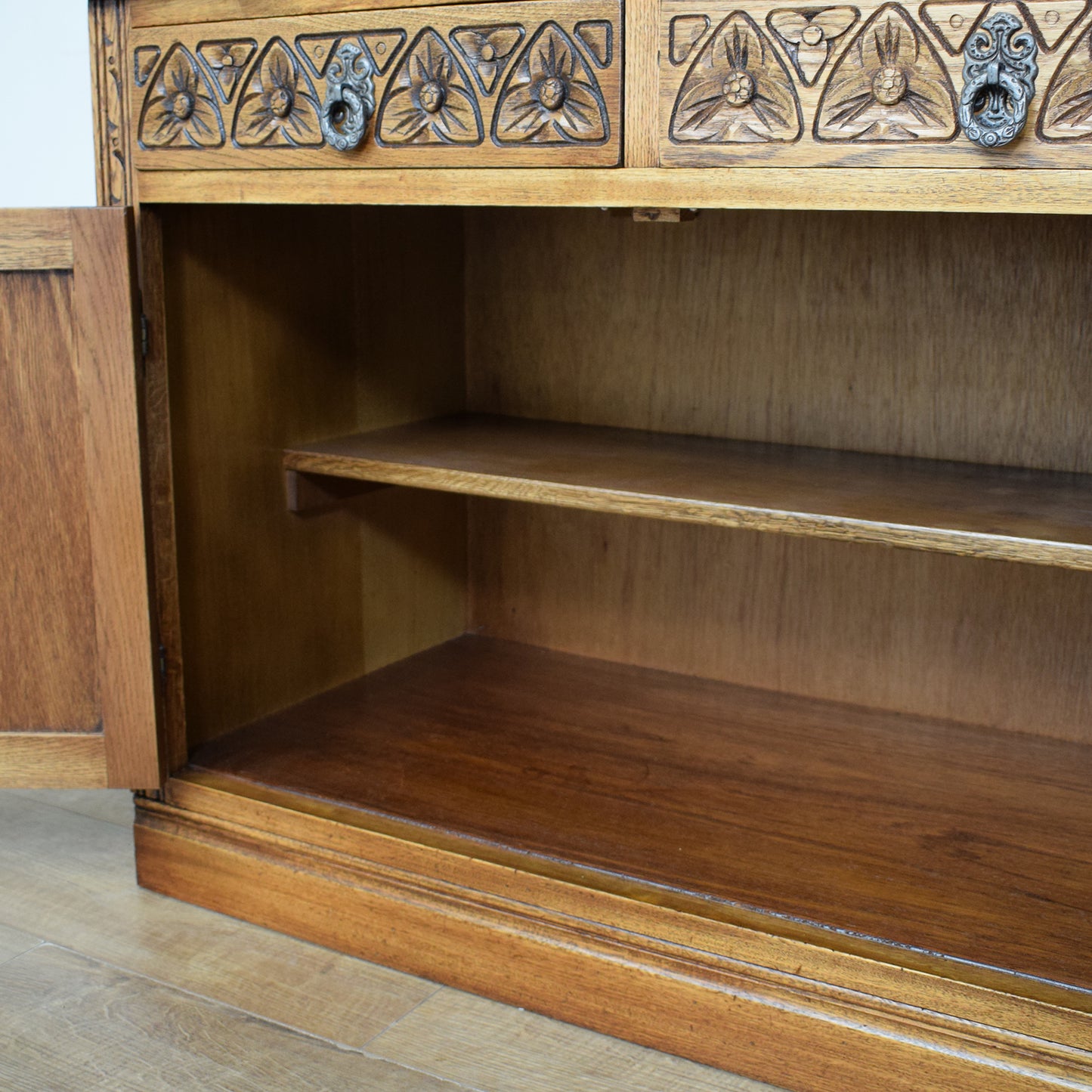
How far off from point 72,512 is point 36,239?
1.02ft

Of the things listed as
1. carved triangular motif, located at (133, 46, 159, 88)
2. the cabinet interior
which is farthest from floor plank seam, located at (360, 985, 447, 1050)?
carved triangular motif, located at (133, 46, 159, 88)

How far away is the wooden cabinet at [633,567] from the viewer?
1.24 meters

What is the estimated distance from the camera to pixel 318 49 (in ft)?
4.33

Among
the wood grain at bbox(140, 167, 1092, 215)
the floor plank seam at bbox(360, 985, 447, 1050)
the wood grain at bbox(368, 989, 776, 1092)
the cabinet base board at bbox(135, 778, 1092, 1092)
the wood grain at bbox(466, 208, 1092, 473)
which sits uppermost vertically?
the wood grain at bbox(140, 167, 1092, 215)

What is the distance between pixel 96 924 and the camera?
1570mm

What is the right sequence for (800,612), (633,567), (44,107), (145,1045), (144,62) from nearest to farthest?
1. (145,1045)
2. (144,62)
3. (800,612)
4. (633,567)
5. (44,107)

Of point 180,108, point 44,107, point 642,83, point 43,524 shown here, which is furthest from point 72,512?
point 44,107

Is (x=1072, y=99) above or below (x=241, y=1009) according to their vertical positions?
above

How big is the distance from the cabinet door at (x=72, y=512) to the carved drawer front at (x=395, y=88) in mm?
145

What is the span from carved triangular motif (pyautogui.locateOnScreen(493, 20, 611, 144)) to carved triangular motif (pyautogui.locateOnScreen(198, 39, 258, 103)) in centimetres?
31

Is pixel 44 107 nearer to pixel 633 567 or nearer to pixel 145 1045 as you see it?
pixel 633 567

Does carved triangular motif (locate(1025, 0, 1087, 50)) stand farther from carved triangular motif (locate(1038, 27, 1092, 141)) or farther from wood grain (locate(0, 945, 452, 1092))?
wood grain (locate(0, 945, 452, 1092))

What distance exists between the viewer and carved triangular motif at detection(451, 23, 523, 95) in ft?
4.00

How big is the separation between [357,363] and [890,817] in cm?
95
